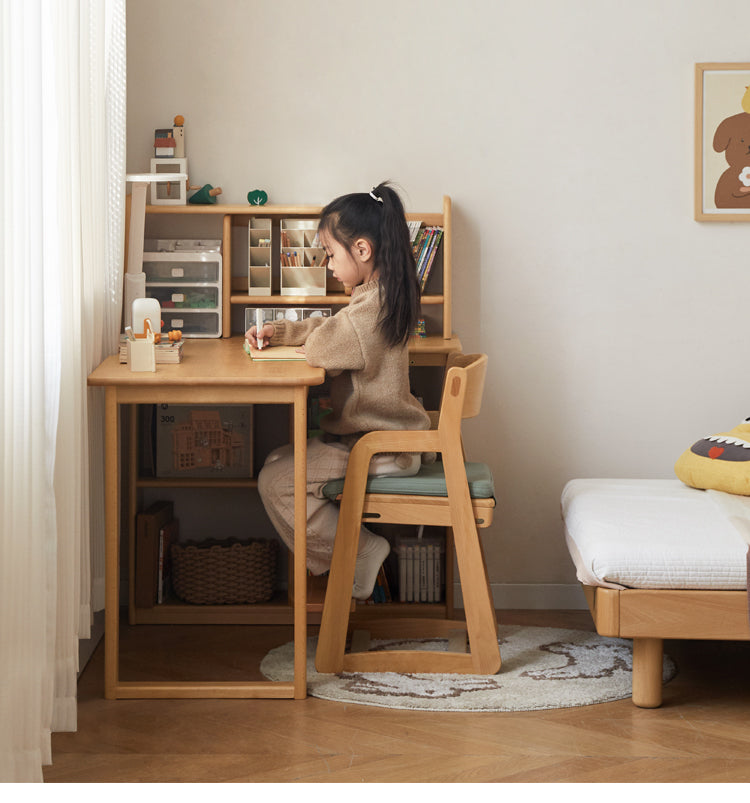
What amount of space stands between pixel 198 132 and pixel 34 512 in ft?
5.45

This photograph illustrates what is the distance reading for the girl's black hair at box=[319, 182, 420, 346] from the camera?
7.73ft

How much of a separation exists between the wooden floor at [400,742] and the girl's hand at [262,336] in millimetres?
→ 909

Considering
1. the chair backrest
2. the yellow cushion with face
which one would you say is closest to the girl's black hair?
the chair backrest

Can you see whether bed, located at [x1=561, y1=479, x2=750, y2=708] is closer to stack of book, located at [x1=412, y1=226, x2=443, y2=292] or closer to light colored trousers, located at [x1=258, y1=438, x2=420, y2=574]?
light colored trousers, located at [x1=258, y1=438, x2=420, y2=574]

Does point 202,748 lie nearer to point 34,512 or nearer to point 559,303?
point 34,512

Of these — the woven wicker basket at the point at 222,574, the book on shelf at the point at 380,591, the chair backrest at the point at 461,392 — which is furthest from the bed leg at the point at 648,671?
the woven wicker basket at the point at 222,574

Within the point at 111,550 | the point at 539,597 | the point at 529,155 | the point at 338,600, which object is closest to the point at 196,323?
the point at 111,550

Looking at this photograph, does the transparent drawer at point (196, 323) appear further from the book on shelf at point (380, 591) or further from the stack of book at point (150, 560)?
the book on shelf at point (380, 591)

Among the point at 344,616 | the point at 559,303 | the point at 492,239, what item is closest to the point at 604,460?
the point at 559,303

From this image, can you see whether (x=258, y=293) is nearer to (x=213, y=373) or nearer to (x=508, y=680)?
(x=213, y=373)

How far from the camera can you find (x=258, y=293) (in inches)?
114

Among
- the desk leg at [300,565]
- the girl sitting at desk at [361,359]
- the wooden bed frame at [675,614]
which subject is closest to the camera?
the wooden bed frame at [675,614]

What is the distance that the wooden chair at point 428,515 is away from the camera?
7.57 feet

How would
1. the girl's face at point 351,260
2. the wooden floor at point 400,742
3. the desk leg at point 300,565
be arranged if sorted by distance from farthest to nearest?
the girl's face at point 351,260 < the desk leg at point 300,565 < the wooden floor at point 400,742
